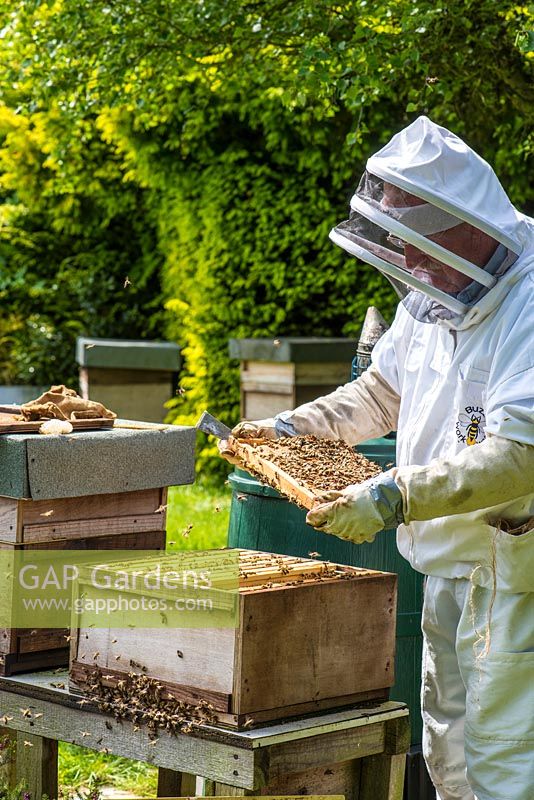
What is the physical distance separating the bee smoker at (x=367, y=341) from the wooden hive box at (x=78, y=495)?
936 millimetres

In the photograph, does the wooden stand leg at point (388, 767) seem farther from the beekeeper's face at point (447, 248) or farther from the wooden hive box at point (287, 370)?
the wooden hive box at point (287, 370)

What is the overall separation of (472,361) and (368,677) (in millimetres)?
814

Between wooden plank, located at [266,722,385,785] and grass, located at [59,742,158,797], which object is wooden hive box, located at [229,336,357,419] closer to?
grass, located at [59,742,158,797]

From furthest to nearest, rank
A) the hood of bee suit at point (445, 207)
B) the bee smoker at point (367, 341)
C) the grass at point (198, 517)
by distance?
the grass at point (198, 517)
the bee smoker at point (367, 341)
the hood of bee suit at point (445, 207)

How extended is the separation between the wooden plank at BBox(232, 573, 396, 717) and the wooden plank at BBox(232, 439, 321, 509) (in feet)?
0.68

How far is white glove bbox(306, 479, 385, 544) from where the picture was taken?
253 cm

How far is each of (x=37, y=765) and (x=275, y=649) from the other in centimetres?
82

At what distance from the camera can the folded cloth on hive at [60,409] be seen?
3137mm

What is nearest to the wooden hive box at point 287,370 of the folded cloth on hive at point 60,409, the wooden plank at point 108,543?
the folded cloth on hive at point 60,409

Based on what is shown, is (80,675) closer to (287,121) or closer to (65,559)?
(65,559)

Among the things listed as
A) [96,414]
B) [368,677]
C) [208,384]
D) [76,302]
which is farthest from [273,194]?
[368,677]

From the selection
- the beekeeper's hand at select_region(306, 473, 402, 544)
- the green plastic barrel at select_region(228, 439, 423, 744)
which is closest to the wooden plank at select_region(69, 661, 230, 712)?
the beekeeper's hand at select_region(306, 473, 402, 544)

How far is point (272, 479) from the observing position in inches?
112

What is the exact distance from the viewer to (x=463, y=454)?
2543 mm
